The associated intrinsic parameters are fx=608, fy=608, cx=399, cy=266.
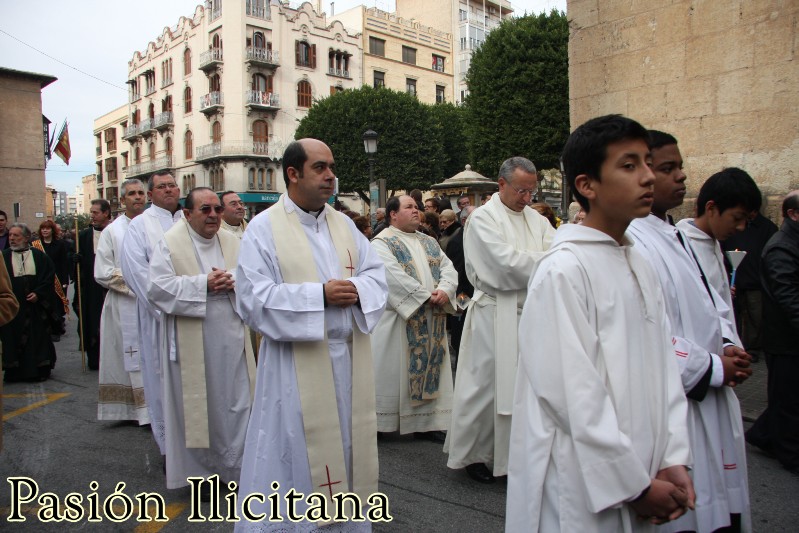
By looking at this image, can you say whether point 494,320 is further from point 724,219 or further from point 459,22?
point 459,22

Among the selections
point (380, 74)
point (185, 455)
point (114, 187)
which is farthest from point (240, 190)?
point (185, 455)

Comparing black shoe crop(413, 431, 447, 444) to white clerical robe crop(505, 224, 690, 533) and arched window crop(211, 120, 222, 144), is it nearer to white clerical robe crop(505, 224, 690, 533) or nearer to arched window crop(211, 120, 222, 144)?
white clerical robe crop(505, 224, 690, 533)

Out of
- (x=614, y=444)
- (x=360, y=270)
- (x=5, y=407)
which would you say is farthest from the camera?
(x=5, y=407)

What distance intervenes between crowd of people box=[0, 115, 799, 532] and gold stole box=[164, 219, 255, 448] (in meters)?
0.01

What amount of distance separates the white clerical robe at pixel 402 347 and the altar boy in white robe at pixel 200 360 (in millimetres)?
1440

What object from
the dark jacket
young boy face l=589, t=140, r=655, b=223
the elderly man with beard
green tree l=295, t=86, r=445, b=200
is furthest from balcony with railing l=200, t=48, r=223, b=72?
young boy face l=589, t=140, r=655, b=223

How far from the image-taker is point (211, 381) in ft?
14.4

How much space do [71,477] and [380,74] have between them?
46.7m

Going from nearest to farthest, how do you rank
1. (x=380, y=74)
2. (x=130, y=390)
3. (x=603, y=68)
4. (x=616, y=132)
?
(x=616, y=132) → (x=130, y=390) → (x=603, y=68) → (x=380, y=74)

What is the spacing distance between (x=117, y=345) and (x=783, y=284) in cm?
601

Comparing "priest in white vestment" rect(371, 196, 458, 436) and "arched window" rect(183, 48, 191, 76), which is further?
"arched window" rect(183, 48, 191, 76)

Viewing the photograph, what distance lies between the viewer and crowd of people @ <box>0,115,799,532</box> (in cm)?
192

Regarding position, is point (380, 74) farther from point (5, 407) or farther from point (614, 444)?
point (614, 444)

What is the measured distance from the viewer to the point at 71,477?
4.60 metres
